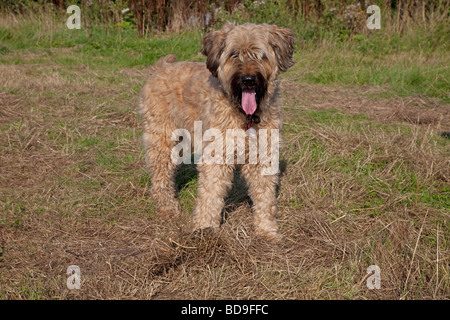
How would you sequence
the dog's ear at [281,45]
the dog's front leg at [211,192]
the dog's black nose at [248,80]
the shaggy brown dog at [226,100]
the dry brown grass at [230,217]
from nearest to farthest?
the dry brown grass at [230,217], the dog's black nose at [248,80], the shaggy brown dog at [226,100], the dog's ear at [281,45], the dog's front leg at [211,192]

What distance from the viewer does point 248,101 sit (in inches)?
164

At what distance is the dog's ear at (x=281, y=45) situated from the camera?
4277 mm

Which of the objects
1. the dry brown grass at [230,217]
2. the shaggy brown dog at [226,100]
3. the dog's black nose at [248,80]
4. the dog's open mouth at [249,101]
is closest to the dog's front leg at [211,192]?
the shaggy brown dog at [226,100]

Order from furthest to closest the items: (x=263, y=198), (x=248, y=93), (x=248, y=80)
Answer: (x=263, y=198)
(x=248, y=93)
(x=248, y=80)

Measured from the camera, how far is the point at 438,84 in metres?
8.77

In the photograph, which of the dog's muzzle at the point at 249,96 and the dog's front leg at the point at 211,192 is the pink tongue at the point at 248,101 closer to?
the dog's muzzle at the point at 249,96

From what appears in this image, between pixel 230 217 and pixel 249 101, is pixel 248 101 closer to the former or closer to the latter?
pixel 249 101

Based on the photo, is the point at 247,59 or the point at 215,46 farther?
the point at 215,46

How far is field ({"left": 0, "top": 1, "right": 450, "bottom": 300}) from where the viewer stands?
365 centimetres

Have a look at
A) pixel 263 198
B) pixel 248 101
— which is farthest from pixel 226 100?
pixel 263 198

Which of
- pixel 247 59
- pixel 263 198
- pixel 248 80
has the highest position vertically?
pixel 247 59

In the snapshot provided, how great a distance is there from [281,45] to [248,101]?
58cm

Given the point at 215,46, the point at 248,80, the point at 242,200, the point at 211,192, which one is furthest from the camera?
the point at 242,200
